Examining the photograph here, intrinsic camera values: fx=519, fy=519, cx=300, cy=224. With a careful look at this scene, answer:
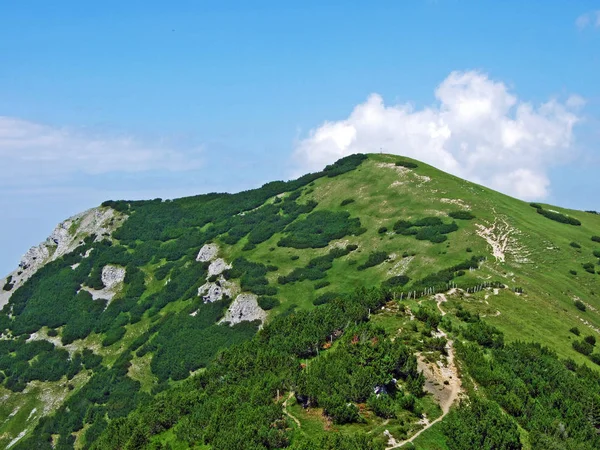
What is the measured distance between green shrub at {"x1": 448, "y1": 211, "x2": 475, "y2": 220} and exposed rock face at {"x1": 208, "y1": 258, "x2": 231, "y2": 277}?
6436 centimetres

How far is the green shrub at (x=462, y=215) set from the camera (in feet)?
432

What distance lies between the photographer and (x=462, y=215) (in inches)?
5231

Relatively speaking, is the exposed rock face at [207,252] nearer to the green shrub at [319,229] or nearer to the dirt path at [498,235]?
the green shrub at [319,229]

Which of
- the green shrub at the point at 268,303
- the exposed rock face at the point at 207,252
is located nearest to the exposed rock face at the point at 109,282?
the exposed rock face at the point at 207,252

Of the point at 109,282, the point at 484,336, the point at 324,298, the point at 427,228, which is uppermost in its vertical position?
the point at 427,228

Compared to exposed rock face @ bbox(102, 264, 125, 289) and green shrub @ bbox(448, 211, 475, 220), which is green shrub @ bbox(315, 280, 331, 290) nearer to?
green shrub @ bbox(448, 211, 475, 220)

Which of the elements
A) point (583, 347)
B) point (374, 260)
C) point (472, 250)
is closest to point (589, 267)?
point (472, 250)

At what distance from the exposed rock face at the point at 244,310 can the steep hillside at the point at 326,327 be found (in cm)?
41

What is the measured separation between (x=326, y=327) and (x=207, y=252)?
10092 centimetres

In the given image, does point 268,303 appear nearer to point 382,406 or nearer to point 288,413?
point 288,413

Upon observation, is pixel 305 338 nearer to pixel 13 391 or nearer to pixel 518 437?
pixel 518 437

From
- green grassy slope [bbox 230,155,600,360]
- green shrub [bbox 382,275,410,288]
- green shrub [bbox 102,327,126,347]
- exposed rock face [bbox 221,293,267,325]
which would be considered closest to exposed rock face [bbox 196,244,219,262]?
green grassy slope [bbox 230,155,600,360]

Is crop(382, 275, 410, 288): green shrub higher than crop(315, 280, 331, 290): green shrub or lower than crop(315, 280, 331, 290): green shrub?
higher

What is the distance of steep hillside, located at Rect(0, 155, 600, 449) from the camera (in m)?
55.9
